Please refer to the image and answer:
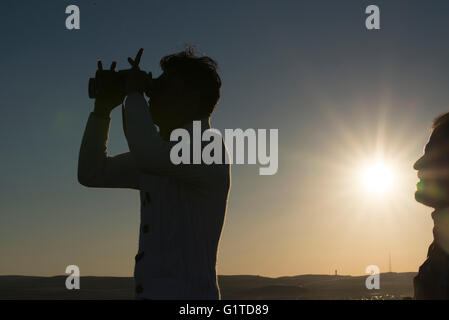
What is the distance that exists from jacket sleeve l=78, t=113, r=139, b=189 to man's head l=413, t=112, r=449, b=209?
6.07 ft

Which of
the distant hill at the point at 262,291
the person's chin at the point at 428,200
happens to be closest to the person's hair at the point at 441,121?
the person's chin at the point at 428,200

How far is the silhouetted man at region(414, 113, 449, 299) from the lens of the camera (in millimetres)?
2160

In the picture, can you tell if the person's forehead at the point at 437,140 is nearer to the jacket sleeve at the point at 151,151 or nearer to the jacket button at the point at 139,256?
the jacket sleeve at the point at 151,151

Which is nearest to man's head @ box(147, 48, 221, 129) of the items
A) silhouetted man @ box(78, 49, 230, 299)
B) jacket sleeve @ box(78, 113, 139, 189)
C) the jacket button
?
silhouetted man @ box(78, 49, 230, 299)

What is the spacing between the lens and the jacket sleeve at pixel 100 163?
11.1ft

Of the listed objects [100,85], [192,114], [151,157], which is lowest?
[151,157]

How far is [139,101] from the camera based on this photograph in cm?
292

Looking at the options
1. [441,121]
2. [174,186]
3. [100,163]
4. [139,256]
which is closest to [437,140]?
[441,121]

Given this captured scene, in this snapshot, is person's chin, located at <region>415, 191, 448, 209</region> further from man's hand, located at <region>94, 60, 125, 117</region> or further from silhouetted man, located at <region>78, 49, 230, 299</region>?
man's hand, located at <region>94, 60, 125, 117</region>

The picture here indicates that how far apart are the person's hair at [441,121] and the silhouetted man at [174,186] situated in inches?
44.8
